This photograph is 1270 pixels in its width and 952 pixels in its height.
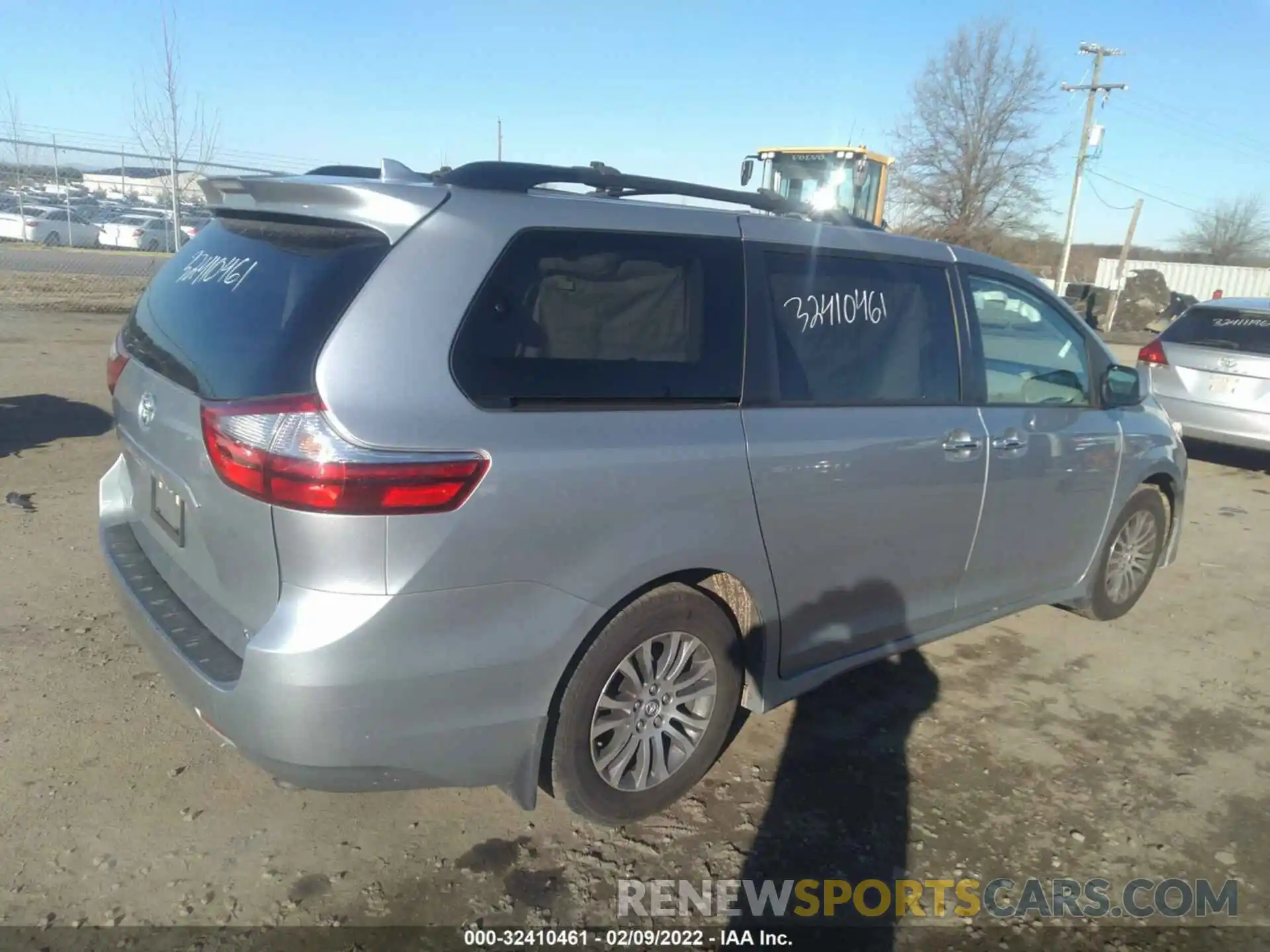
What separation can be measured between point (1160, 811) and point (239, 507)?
3153 mm

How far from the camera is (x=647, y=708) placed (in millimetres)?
2930

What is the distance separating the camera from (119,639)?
13.0 ft

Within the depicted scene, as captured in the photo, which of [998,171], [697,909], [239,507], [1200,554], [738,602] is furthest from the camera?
[998,171]

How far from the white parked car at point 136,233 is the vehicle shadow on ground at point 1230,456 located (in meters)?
22.2

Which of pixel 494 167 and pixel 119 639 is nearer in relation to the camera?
pixel 494 167

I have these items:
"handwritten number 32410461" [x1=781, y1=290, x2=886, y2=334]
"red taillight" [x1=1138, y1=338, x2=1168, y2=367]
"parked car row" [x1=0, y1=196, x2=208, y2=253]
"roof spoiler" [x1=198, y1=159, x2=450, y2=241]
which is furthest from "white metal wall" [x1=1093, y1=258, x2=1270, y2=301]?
"roof spoiler" [x1=198, y1=159, x2=450, y2=241]

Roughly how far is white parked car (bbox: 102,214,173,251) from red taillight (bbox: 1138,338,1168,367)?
21878mm

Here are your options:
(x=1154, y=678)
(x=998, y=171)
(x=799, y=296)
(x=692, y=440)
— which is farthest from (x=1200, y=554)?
(x=998, y=171)

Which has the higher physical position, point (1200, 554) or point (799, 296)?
point (799, 296)

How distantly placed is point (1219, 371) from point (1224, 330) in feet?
1.51

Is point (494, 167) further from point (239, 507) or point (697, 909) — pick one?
point (697, 909)

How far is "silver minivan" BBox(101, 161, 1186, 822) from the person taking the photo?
2297mm

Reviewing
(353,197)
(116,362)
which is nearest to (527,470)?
(353,197)

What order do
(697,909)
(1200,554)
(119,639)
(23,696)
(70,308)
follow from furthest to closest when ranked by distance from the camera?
(70,308) → (1200,554) → (119,639) → (23,696) → (697,909)
